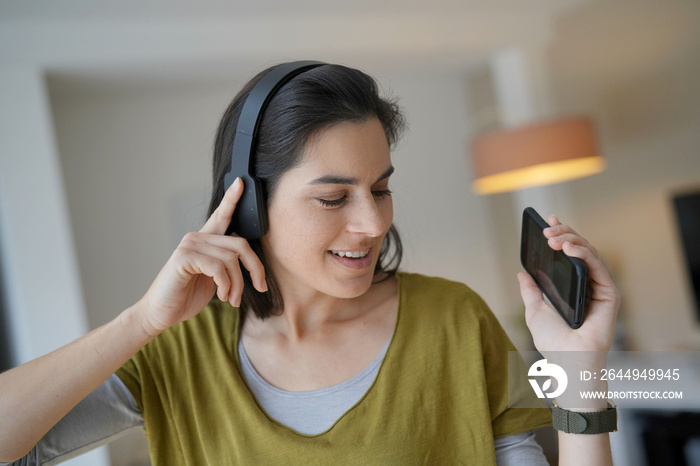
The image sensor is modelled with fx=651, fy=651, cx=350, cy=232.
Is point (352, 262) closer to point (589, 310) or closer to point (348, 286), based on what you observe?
point (348, 286)

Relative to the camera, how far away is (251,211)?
1.06 meters

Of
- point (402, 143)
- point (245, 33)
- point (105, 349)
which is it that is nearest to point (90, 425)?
point (105, 349)

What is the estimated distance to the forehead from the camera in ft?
3.35

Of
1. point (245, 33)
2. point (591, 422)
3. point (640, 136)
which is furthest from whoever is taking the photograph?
point (640, 136)

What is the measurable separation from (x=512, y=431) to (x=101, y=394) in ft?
2.21

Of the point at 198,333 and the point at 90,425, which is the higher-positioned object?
the point at 198,333

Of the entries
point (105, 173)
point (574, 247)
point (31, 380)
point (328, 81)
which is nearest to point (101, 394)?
point (31, 380)

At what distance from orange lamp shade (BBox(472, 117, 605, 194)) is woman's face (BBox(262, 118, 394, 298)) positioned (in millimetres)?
2419

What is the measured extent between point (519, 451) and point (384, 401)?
23 centimetres

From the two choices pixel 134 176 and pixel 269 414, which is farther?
pixel 134 176

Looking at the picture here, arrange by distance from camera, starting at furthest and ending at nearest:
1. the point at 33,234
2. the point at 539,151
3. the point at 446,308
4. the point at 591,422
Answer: the point at 539,151
the point at 33,234
the point at 446,308
the point at 591,422

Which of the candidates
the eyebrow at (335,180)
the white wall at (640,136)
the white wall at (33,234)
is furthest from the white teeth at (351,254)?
the white wall at (640,136)

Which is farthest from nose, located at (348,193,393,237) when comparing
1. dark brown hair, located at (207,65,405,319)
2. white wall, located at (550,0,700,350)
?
white wall, located at (550,0,700,350)

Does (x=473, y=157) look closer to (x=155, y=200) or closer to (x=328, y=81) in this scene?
(x=155, y=200)
